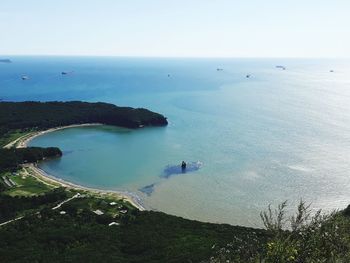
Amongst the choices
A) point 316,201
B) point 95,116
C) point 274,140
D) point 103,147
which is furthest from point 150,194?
point 95,116

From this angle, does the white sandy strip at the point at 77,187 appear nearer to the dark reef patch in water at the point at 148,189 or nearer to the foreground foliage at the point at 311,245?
the dark reef patch in water at the point at 148,189

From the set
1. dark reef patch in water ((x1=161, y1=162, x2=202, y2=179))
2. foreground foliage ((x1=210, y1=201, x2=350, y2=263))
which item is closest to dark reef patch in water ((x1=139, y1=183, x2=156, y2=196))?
dark reef patch in water ((x1=161, y1=162, x2=202, y2=179))

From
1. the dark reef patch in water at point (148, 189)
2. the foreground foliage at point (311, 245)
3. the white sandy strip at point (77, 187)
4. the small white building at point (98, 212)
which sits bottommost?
the white sandy strip at point (77, 187)

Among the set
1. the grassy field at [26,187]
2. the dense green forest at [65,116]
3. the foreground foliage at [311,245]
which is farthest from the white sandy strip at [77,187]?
the foreground foliage at [311,245]

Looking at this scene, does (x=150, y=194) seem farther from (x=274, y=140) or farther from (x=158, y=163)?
(x=274, y=140)

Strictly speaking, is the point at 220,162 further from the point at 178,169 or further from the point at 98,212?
the point at 98,212

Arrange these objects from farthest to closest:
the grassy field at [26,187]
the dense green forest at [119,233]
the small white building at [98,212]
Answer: the grassy field at [26,187] < the small white building at [98,212] < the dense green forest at [119,233]

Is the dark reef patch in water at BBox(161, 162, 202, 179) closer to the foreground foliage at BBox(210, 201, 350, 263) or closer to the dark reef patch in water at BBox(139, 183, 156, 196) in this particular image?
the dark reef patch in water at BBox(139, 183, 156, 196)
